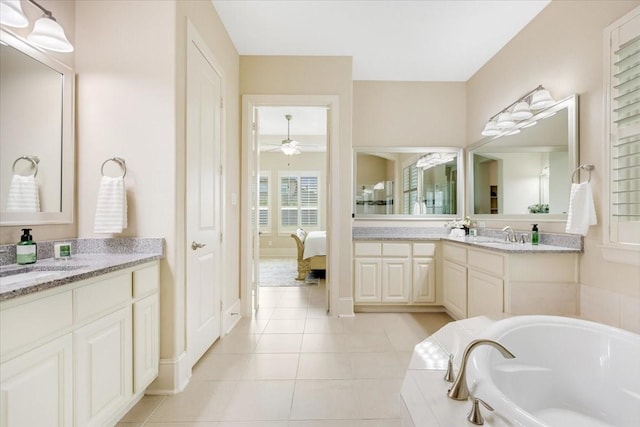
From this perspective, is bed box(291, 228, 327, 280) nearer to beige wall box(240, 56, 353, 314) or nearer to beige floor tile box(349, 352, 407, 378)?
beige wall box(240, 56, 353, 314)

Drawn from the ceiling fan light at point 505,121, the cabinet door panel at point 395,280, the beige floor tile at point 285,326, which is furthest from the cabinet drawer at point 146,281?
the ceiling fan light at point 505,121

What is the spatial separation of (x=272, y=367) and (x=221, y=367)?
377 mm

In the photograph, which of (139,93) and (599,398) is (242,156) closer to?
(139,93)

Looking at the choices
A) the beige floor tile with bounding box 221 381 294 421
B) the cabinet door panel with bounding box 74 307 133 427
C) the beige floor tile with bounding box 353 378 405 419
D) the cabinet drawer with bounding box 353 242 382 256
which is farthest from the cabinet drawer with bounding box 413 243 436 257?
the cabinet door panel with bounding box 74 307 133 427

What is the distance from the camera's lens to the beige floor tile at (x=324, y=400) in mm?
1706

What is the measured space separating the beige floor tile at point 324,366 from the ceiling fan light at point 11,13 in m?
2.40

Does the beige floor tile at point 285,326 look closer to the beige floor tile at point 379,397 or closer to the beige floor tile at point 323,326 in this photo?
the beige floor tile at point 323,326

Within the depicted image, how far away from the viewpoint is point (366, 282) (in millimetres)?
3430

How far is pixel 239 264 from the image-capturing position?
129 inches

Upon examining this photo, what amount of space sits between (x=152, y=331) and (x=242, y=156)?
1996 mm

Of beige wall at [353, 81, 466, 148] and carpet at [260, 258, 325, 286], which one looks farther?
carpet at [260, 258, 325, 286]

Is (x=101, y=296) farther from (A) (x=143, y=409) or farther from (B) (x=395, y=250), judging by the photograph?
(B) (x=395, y=250)

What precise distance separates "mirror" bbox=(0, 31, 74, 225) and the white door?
68 centimetres

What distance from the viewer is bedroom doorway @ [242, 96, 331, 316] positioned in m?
3.33
